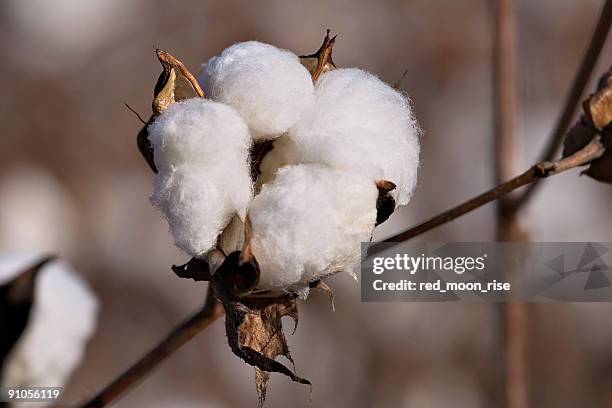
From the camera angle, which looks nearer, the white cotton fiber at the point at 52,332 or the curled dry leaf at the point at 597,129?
the curled dry leaf at the point at 597,129

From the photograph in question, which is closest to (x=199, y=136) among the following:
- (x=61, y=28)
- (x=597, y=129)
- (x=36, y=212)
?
(x=597, y=129)

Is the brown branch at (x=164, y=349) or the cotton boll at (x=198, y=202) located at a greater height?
the cotton boll at (x=198, y=202)

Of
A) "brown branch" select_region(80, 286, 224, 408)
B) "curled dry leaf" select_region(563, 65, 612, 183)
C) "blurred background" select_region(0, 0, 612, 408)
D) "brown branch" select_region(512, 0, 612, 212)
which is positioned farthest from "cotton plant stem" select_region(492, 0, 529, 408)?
"blurred background" select_region(0, 0, 612, 408)

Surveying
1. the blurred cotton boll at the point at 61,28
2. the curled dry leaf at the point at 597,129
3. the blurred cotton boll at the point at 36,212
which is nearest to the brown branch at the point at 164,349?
the curled dry leaf at the point at 597,129

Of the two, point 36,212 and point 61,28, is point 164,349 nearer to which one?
point 36,212

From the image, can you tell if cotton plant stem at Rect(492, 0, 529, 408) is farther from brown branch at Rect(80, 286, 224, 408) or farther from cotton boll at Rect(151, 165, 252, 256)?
cotton boll at Rect(151, 165, 252, 256)

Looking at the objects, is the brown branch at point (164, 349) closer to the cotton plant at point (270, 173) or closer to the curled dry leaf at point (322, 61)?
the cotton plant at point (270, 173)

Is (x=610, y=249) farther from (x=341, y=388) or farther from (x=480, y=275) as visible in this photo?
(x=341, y=388)
